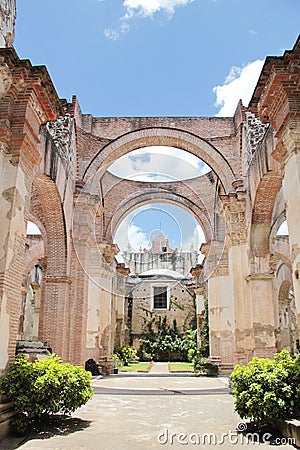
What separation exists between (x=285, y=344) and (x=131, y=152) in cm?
1412

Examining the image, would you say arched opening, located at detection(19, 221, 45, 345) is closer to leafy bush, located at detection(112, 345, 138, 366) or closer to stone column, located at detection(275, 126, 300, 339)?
leafy bush, located at detection(112, 345, 138, 366)

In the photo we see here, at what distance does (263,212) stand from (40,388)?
7.32m

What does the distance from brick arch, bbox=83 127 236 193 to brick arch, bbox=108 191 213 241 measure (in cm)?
469

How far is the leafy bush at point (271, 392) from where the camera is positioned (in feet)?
17.4

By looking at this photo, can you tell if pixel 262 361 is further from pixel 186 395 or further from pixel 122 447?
pixel 186 395

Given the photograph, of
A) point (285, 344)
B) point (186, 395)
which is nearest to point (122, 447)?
point (186, 395)

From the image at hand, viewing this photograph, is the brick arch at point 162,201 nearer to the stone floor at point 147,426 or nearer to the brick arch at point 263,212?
the brick arch at point 263,212

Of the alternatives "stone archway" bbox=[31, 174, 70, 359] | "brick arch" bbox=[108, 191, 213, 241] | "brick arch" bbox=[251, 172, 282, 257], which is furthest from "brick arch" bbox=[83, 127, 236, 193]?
"brick arch" bbox=[108, 191, 213, 241]

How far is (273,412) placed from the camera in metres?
5.28

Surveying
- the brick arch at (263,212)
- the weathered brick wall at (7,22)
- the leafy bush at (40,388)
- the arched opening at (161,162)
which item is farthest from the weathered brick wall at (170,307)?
the weathered brick wall at (7,22)

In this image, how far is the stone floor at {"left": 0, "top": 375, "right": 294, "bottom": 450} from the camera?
511cm

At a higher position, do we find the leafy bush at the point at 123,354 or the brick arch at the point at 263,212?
the brick arch at the point at 263,212

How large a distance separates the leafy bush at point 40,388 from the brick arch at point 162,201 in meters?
12.1

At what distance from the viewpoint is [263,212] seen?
10.9 metres
